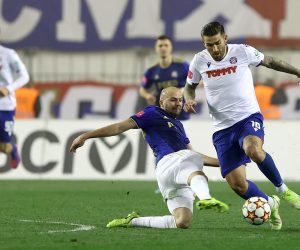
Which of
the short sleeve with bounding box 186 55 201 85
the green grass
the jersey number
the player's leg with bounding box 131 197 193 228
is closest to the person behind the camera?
the green grass

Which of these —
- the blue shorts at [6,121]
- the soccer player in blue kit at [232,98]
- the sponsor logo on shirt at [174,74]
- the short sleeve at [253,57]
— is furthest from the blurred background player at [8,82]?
the short sleeve at [253,57]

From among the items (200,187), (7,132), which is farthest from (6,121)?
(200,187)

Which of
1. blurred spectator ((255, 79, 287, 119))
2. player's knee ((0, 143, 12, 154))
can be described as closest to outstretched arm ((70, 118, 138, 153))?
player's knee ((0, 143, 12, 154))

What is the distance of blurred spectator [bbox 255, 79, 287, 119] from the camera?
67.8 ft

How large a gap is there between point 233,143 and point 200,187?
127cm

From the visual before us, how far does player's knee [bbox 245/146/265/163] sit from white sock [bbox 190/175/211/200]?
23.9 inches

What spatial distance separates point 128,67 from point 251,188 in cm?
1206

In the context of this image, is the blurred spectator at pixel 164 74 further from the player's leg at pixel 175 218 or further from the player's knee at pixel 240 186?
the player's leg at pixel 175 218

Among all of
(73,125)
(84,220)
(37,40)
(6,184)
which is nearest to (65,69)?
(37,40)

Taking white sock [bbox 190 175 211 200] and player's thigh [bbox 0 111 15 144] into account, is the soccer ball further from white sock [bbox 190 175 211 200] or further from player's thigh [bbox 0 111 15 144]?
player's thigh [bbox 0 111 15 144]

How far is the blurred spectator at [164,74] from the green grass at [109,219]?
4.47 feet

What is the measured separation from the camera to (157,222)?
9.38 meters

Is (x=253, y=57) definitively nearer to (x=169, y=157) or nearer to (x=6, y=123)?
(x=169, y=157)

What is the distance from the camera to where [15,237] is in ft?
27.8
